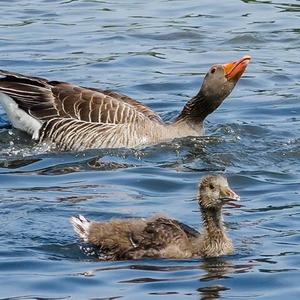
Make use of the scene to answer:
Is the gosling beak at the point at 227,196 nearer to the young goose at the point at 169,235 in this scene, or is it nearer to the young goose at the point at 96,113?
the young goose at the point at 169,235

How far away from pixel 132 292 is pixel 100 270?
70cm

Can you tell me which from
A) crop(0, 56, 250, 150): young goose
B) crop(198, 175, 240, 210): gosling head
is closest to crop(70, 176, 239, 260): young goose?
crop(198, 175, 240, 210): gosling head

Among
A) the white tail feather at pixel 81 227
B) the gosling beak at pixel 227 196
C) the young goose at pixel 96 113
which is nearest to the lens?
the gosling beak at pixel 227 196

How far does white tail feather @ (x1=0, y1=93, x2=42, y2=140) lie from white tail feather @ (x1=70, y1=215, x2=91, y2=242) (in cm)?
480

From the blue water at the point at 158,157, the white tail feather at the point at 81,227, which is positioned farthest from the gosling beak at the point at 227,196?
the white tail feather at the point at 81,227

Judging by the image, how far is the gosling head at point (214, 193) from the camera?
12086mm

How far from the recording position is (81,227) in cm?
1241

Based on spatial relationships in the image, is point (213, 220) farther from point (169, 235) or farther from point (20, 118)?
point (20, 118)

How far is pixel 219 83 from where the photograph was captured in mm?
16672

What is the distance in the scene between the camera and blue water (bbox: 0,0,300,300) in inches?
459

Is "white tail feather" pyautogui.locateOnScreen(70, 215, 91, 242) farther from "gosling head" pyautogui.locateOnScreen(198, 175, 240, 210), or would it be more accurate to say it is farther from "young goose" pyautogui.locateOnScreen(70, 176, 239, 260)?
"gosling head" pyautogui.locateOnScreen(198, 175, 240, 210)

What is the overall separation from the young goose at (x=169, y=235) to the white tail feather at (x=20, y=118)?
499 cm

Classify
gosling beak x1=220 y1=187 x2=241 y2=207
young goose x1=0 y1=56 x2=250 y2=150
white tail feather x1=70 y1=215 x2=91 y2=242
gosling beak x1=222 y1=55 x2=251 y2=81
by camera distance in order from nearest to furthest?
gosling beak x1=220 y1=187 x2=241 y2=207, white tail feather x1=70 y1=215 x2=91 y2=242, gosling beak x1=222 y1=55 x2=251 y2=81, young goose x1=0 y1=56 x2=250 y2=150

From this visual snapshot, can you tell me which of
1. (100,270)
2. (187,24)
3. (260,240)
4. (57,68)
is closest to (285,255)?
(260,240)
